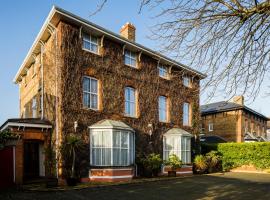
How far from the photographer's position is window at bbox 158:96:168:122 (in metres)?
21.6

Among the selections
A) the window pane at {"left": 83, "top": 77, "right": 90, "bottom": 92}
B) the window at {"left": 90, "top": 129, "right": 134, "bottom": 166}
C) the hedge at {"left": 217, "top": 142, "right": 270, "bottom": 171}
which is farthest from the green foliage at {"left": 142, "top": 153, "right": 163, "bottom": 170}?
the hedge at {"left": 217, "top": 142, "right": 270, "bottom": 171}

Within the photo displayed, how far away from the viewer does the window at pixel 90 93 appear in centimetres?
1661

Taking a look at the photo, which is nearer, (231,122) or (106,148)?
(106,148)

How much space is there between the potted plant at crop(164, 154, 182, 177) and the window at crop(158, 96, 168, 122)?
119 inches

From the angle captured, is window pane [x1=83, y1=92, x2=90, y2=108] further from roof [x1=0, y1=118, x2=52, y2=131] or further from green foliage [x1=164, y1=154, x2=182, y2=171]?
green foliage [x1=164, y1=154, x2=182, y2=171]

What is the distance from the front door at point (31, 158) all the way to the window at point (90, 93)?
4216 millimetres

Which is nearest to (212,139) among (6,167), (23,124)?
(23,124)

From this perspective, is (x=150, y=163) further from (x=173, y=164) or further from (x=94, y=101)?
(x=94, y=101)

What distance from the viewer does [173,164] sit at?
19828 millimetres

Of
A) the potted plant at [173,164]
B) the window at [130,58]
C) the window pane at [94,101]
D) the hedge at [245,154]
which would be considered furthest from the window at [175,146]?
the window pane at [94,101]

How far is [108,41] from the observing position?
18.0 m

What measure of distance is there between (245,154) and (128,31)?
49.5ft

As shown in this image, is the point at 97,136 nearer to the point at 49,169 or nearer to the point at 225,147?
the point at 49,169

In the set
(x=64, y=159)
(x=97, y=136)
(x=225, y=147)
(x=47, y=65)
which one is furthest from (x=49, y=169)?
(x=225, y=147)
